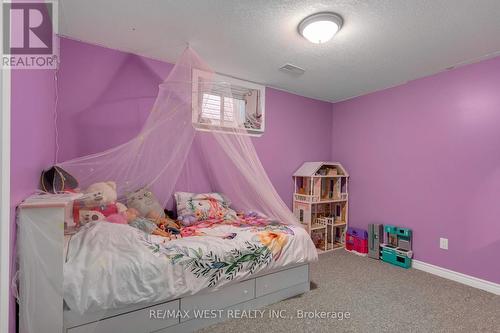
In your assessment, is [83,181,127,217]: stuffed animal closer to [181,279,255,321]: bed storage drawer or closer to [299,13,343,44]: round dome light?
[181,279,255,321]: bed storage drawer

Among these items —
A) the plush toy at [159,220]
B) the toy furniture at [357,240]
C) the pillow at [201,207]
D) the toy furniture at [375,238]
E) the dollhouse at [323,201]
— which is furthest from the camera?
the dollhouse at [323,201]

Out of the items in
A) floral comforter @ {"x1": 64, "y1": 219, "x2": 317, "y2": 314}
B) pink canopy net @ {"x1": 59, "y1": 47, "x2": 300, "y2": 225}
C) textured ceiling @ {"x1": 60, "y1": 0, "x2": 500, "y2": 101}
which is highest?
textured ceiling @ {"x1": 60, "y1": 0, "x2": 500, "y2": 101}

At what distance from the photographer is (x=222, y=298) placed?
1.94m

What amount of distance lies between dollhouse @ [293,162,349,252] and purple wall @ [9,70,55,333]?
3.07 m

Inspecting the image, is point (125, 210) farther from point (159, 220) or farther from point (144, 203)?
point (159, 220)

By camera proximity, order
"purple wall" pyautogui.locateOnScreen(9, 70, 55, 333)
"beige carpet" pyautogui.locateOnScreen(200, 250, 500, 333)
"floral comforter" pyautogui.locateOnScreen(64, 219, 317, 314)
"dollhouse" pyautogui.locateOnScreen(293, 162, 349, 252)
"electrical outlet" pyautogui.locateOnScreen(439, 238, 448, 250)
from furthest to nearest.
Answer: "dollhouse" pyautogui.locateOnScreen(293, 162, 349, 252) → "electrical outlet" pyautogui.locateOnScreen(439, 238, 448, 250) → "beige carpet" pyautogui.locateOnScreen(200, 250, 500, 333) → "floral comforter" pyautogui.locateOnScreen(64, 219, 317, 314) → "purple wall" pyautogui.locateOnScreen(9, 70, 55, 333)

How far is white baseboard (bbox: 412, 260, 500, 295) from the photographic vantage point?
2.52 meters

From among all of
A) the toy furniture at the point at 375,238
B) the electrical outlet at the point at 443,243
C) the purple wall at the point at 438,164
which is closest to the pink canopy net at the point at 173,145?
the toy furniture at the point at 375,238

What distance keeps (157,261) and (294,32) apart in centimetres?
219

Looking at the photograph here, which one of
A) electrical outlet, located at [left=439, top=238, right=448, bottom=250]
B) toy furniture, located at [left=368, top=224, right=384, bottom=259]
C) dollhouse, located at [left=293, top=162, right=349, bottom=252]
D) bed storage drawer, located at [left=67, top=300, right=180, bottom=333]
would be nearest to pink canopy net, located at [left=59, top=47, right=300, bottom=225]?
bed storage drawer, located at [left=67, top=300, right=180, bottom=333]

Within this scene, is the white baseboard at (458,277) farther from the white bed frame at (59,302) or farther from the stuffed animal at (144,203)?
the stuffed animal at (144,203)

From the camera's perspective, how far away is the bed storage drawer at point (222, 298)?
1.81 meters

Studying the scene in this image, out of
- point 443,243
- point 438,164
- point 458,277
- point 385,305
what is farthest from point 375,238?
point 385,305

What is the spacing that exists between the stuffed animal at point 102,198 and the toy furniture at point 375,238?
127 inches
